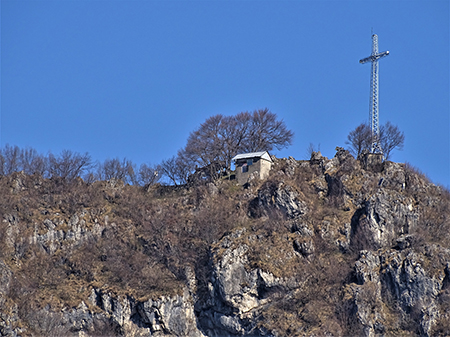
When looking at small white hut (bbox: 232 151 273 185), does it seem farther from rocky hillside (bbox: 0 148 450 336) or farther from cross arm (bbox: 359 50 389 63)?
cross arm (bbox: 359 50 389 63)

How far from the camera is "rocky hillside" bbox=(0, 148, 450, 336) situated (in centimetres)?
8469

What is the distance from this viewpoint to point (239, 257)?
8844 cm

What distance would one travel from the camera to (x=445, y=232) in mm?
89875

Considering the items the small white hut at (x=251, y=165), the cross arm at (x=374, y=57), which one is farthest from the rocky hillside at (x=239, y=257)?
the cross arm at (x=374, y=57)

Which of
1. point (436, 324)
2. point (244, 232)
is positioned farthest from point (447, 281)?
point (244, 232)

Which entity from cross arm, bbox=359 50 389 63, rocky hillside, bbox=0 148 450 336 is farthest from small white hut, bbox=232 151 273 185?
cross arm, bbox=359 50 389 63

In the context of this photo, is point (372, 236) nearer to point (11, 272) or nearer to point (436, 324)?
point (436, 324)

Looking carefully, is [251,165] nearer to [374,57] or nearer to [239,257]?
[239,257]

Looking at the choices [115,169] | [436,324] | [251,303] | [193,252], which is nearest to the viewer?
[436,324]

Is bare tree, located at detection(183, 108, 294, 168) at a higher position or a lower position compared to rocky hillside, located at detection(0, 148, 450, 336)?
higher

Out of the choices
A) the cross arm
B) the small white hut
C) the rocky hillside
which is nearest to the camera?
the rocky hillside

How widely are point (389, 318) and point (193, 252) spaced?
1986 cm

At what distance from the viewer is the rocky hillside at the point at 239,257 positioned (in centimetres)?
8469

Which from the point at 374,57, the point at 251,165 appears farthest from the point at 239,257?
the point at 374,57
